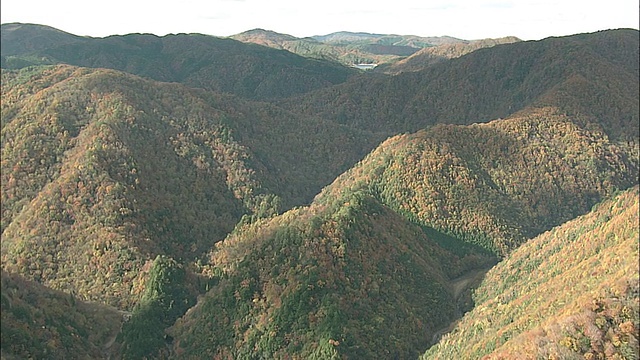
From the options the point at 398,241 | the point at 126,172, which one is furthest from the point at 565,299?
the point at 126,172

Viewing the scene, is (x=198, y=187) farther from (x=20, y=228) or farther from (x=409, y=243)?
(x=409, y=243)

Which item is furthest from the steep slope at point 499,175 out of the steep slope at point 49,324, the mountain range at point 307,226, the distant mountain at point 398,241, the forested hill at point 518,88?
the steep slope at point 49,324

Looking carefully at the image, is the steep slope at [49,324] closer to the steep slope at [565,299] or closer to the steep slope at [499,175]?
the steep slope at [565,299]

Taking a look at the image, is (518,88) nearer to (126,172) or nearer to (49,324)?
(126,172)

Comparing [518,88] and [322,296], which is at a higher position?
[518,88]

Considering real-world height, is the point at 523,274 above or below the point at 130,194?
below

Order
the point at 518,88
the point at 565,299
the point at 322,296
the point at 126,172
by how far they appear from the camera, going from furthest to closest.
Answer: the point at 518,88 → the point at 126,172 → the point at 322,296 → the point at 565,299

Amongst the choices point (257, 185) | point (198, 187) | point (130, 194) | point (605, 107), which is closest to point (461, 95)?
point (605, 107)
